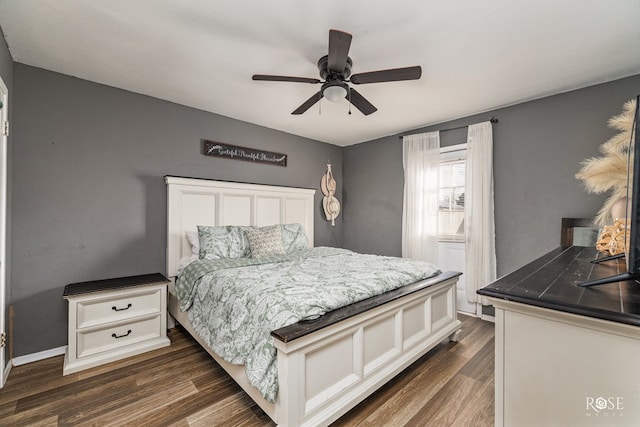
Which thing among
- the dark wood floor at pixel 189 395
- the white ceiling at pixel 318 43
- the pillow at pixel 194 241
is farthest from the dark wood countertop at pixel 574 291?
the pillow at pixel 194 241

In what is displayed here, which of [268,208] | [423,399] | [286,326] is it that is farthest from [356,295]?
[268,208]

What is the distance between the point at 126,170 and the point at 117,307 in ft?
4.39

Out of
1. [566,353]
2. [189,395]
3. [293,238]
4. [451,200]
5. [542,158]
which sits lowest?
[189,395]

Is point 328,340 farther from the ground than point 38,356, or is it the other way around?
point 328,340

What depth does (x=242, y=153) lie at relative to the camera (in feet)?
11.9

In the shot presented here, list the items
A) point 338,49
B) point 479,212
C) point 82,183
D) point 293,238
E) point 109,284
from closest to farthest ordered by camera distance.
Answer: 1. point 338,49
2. point 109,284
3. point 82,183
4. point 479,212
5. point 293,238

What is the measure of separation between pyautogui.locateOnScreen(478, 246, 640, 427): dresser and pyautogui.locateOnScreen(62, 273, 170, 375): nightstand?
104 inches

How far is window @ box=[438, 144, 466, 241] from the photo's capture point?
3539 mm

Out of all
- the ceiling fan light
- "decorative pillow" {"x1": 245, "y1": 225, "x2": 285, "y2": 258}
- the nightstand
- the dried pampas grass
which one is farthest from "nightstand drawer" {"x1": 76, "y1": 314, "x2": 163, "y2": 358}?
the dried pampas grass

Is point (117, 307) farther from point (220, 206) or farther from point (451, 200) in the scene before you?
point (451, 200)

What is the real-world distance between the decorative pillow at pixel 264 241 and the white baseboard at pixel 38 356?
72.1 inches
